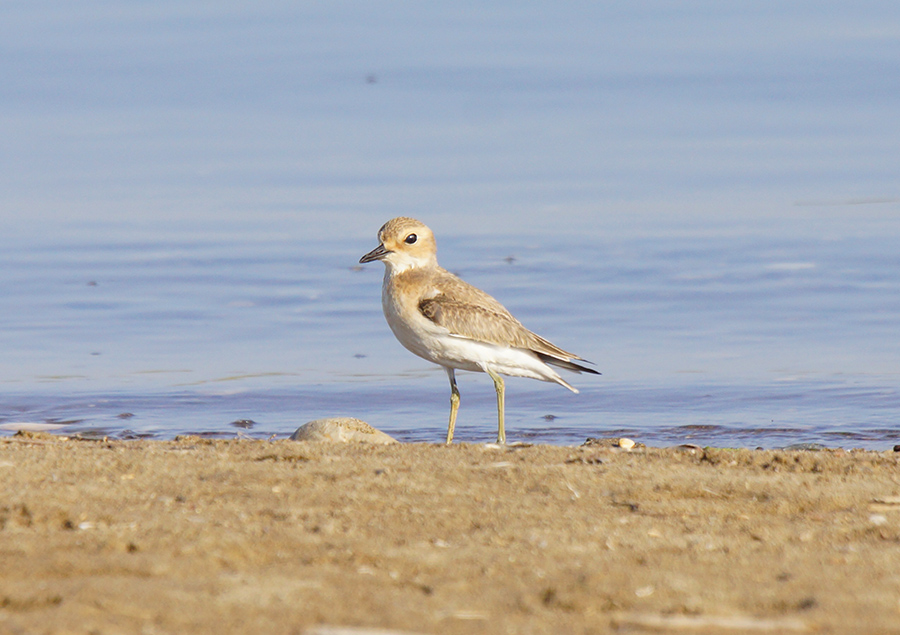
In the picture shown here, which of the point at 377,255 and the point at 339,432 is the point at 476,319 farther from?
the point at 339,432

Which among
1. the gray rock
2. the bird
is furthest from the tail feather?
the gray rock

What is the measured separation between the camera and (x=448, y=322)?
7191 millimetres

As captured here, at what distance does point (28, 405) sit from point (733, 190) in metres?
10.4

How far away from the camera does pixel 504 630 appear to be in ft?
10.3

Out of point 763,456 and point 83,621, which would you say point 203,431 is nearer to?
point 763,456

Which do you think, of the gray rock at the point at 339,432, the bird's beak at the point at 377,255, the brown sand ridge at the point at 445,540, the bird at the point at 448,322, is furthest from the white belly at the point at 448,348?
the brown sand ridge at the point at 445,540

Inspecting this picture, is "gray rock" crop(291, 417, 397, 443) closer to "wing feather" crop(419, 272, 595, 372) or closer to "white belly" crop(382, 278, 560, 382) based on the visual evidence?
"white belly" crop(382, 278, 560, 382)

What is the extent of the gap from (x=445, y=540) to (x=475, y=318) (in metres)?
3.39

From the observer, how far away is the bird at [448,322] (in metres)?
7.21

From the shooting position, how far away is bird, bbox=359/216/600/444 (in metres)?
7.21

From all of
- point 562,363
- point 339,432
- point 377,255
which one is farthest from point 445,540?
point 562,363

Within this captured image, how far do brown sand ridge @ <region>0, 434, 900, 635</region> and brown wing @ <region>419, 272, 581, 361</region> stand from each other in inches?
69.0

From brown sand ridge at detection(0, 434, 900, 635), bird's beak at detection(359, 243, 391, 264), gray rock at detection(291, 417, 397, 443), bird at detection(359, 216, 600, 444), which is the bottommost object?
brown sand ridge at detection(0, 434, 900, 635)

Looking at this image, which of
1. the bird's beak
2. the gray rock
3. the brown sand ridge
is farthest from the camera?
the bird's beak
